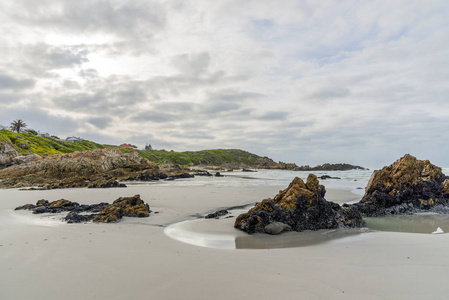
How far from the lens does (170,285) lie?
398 cm

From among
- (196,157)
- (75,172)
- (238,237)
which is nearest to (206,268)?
(238,237)

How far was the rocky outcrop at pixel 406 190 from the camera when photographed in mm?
12375

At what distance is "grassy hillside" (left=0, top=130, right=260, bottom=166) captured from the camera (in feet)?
188

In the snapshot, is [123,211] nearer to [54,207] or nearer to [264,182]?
[54,207]

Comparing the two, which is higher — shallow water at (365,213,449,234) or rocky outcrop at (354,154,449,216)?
rocky outcrop at (354,154,449,216)

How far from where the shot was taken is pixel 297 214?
870 centimetres

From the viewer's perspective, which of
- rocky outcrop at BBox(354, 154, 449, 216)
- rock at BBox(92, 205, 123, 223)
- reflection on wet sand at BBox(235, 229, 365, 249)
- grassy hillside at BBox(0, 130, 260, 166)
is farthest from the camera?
grassy hillside at BBox(0, 130, 260, 166)

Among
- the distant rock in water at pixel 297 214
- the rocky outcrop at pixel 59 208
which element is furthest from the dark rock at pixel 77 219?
the distant rock in water at pixel 297 214

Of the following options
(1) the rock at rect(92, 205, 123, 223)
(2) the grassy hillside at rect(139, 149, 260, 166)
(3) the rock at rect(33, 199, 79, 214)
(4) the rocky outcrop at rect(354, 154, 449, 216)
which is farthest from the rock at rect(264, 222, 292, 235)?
(2) the grassy hillside at rect(139, 149, 260, 166)

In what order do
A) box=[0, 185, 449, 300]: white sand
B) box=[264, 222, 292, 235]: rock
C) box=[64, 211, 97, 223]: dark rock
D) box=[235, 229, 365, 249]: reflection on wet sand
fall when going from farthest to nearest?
box=[64, 211, 97, 223]: dark rock → box=[264, 222, 292, 235]: rock → box=[235, 229, 365, 249]: reflection on wet sand → box=[0, 185, 449, 300]: white sand

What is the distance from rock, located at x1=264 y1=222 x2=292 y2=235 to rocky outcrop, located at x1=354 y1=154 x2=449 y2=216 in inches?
230

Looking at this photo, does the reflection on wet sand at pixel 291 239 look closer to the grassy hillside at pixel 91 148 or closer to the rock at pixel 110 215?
the rock at pixel 110 215

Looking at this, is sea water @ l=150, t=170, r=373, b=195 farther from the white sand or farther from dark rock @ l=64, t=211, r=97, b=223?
dark rock @ l=64, t=211, r=97, b=223

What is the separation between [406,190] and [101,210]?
15.4 metres
